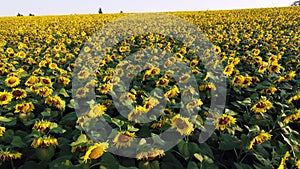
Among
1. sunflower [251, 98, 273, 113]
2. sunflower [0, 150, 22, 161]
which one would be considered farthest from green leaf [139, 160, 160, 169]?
sunflower [251, 98, 273, 113]

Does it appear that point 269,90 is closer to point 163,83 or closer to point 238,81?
point 238,81

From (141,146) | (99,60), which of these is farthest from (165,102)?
(99,60)

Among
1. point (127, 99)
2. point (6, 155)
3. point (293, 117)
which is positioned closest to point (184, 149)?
point (127, 99)

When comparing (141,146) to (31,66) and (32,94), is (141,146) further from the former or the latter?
(31,66)

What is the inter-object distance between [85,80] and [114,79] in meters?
0.44

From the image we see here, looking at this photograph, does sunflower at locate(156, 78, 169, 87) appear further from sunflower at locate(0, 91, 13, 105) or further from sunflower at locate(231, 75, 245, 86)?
sunflower at locate(0, 91, 13, 105)

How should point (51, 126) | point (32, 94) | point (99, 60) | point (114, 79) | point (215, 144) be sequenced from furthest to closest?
point (99, 60), point (114, 79), point (32, 94), point (215, 144), point (51, 126)

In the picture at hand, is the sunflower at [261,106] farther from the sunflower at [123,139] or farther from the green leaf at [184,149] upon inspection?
the sunflower at [123,139]

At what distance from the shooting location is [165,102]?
9.67 feet

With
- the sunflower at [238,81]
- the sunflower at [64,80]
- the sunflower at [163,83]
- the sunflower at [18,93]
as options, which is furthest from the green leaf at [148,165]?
the sunflower at [64,80]

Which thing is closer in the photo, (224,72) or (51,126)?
(51,126)

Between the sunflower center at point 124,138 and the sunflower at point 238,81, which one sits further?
the sunflower at point 238,81

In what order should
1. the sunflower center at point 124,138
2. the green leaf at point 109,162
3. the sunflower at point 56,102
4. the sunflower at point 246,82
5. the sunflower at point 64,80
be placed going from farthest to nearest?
the sunflower at point 64,80 → the sunflower at point 246,82 → the sunflower at point 56,102 → the sunflower center at point 124,138 → the green leaf at point 109,162

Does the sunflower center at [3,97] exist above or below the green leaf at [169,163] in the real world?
above
